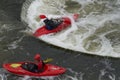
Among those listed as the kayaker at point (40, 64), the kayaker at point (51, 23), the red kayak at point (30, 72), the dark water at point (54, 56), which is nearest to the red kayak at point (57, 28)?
the kayaker at point (51, 23)

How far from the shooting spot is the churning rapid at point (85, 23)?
1223cm

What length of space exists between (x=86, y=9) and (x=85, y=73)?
5.34m

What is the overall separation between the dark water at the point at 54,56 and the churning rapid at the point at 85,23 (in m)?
0.43

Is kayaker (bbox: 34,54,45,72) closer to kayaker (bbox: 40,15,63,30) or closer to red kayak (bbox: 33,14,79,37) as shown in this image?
red kayak (bbox: 33,14,79,37)

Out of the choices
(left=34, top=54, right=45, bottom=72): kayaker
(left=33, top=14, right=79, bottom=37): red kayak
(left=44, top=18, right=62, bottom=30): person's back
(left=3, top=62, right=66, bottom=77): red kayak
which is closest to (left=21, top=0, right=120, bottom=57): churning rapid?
(left=33, top=14, right=79, bottom=37): red kayak

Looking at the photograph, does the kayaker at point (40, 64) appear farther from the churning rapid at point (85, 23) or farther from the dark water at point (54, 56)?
the churning rapid at point (85, 23)

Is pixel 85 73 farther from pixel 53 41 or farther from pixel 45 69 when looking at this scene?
pixel 53 41

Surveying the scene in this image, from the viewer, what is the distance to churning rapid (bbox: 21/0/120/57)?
482 inches

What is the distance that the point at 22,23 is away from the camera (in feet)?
45.3

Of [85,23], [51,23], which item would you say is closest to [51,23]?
[51,23]

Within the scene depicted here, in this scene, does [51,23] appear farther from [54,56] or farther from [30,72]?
[30,72]

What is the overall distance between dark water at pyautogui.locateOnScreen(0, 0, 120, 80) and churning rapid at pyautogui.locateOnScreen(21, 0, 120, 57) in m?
0.43

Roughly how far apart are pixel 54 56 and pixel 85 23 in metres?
3.15

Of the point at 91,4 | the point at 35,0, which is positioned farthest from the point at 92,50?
the point at 35,0
